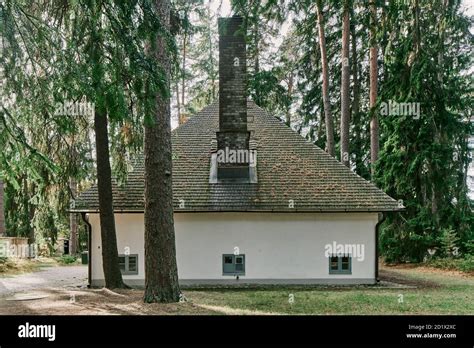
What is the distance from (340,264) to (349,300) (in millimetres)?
3852

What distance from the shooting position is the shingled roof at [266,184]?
1577 centimetres

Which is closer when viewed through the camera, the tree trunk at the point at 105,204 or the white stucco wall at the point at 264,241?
the tree trunk at the point at 105,204

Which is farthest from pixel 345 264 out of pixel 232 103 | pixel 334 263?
pixel 232 103

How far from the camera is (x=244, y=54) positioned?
16.9m

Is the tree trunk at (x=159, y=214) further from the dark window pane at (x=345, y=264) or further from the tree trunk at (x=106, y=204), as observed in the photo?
the dark window pane at (x=345, y=264)

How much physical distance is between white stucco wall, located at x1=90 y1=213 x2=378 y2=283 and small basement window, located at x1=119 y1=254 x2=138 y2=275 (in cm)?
15

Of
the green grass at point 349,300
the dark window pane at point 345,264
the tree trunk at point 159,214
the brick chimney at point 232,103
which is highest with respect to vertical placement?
the brick chimney at point 232,103

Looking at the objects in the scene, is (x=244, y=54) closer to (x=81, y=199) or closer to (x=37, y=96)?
(x=81, y=199)

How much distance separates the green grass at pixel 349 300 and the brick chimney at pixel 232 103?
4.43 meters

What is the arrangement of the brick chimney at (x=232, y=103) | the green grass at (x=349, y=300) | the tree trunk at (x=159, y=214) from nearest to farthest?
the tree trunk at (x=159, y=214) < the green grass at (x=349, y=300) < the brick chimney at (x=232, y=103)

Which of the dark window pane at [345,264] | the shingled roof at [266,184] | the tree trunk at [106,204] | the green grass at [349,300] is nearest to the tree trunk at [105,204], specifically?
the tree trunk at [106,204]

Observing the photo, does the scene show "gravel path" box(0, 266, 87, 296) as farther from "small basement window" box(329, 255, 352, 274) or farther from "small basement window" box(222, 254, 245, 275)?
"small basement window" box(329, 255, 352, 274)
